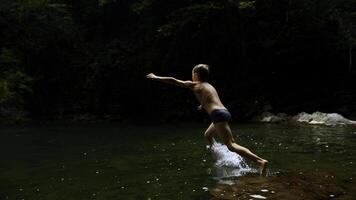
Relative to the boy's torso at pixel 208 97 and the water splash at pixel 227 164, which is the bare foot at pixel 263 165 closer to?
the water splash at pixel 227 164

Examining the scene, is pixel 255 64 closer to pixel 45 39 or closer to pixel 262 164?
pixel 45 39

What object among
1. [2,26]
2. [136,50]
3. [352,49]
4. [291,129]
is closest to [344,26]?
[352,49]

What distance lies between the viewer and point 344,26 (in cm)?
2780

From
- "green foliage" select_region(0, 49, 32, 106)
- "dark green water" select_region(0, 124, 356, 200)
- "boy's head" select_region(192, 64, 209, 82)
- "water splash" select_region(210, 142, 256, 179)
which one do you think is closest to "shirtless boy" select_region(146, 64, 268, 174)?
"boy's head" select_region(192, 64, 209, 82)

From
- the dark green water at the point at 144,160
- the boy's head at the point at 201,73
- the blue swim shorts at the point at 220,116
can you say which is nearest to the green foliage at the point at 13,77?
the dark green water at the point at 144,160

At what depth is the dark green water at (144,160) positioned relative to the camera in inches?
367

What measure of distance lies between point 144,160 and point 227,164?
2.36 meters

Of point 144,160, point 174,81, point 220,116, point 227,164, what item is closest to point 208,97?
point 220,116

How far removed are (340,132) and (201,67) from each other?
9.96 m

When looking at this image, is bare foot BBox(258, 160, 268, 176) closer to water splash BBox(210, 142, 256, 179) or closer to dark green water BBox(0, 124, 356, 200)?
water splash BBox(210, 142, 256, 179)

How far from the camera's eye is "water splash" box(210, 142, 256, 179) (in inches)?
407

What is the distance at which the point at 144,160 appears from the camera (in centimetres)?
1298

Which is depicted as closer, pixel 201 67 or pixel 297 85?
pixel 201 67

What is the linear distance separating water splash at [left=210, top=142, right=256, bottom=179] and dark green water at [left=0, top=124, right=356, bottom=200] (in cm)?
19
